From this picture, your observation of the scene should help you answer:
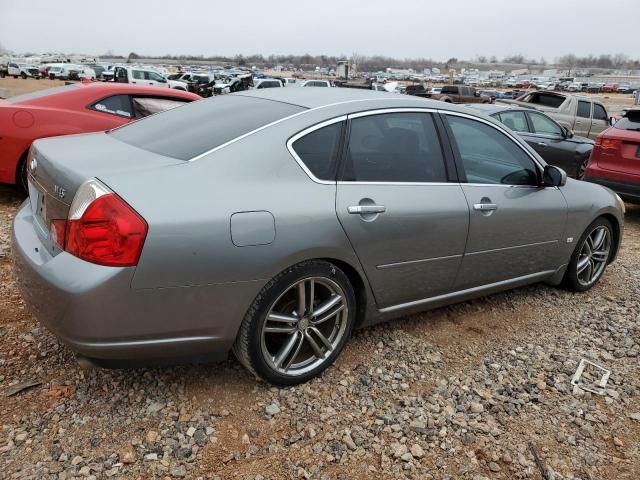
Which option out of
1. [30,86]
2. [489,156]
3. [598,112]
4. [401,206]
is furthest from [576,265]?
[30,86]

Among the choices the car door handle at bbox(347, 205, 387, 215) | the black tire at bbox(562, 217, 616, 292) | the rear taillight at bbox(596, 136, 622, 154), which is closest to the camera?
the car door handle at bbox(347, 205, 387, 215)

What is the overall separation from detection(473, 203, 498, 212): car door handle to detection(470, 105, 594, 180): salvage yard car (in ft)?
20.9

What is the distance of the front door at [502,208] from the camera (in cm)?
338

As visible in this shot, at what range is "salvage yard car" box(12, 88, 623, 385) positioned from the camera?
2.22 m

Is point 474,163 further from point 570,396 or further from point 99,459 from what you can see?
point 99,459

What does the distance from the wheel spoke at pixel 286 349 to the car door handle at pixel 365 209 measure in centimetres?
70

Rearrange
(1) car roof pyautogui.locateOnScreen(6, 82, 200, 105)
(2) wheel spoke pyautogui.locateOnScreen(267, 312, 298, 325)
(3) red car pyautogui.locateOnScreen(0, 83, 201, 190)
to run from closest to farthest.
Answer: (2) wheel spoke pyautogui.locateOnScreen(267, 312, 298, 325) → (3) red car pyautogui.locateOnScreen(0, 83, 201, 190) → (1) car roof pyautogui.locateOnScreen(6, 82, 200, 105)

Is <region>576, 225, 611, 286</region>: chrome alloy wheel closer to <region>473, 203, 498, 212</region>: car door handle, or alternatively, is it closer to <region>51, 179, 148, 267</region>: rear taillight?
<region>473, 203, 498, 212</region>: car door handle

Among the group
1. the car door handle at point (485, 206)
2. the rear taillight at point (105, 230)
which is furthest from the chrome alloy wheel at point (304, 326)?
the car door handle at point (485, 206)

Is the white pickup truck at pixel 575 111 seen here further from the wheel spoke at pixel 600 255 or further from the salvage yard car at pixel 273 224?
the salvage yard car at pixel 273 224

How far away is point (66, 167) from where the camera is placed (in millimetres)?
2488

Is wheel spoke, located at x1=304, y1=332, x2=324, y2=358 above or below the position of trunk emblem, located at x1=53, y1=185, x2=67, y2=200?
below

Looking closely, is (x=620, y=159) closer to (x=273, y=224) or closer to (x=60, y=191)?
(x=273, y=224)

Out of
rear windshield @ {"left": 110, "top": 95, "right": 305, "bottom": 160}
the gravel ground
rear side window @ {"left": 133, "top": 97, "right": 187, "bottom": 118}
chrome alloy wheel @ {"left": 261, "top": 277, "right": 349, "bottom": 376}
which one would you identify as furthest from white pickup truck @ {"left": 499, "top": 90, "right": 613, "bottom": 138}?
chrome alloy wheel @ {"left": 261, "top": 277, "right": 349, "bottom": 376}
